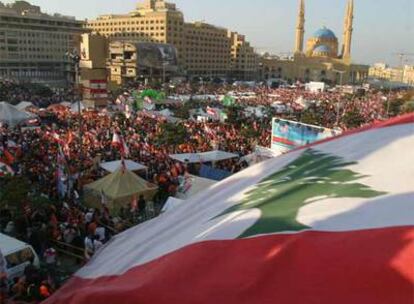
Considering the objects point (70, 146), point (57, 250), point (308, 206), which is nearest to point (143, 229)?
point (308, 206)

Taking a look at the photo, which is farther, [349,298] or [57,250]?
[57,250]

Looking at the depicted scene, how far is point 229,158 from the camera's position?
19203 millimetres

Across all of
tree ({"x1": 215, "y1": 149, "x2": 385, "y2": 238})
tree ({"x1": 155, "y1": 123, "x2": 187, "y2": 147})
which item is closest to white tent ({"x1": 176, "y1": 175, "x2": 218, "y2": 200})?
tree ({"x1": 155, "y1": 123, "x2": 187, "y2": 147})

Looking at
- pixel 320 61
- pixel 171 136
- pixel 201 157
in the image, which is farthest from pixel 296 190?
pixel 320 61

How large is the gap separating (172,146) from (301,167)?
61.3 ft

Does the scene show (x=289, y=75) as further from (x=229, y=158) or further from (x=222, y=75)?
(x=229, y=158)

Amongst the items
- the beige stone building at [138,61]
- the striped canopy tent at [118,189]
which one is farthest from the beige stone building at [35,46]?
the striped canopy tent at [118,189]

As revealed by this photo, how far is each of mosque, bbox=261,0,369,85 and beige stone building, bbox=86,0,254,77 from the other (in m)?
10.2

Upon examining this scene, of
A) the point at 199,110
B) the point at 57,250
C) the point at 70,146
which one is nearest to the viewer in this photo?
the point at 57,250

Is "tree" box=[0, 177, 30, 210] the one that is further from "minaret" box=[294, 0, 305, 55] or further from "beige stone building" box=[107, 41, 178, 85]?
"minaret" box=[294, 0, 305, 55]

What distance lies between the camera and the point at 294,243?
2441mm

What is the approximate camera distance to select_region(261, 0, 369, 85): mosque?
Result: 12975 cm

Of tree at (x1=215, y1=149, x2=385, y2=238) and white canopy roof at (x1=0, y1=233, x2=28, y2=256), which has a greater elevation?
tree at (x1=215, y1=149, x2=385, y2=238)

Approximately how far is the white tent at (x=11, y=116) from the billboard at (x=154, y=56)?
67145 mm
